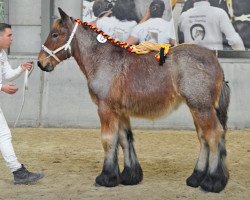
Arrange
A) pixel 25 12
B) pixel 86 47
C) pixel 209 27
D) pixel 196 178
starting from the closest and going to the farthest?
pixel 196 178 < pixel 86 47 < pixel 209 27 < pixel 25 12

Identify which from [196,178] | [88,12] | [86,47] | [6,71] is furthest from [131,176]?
[88,12]

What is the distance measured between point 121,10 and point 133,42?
2.45ft

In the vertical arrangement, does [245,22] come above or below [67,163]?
above

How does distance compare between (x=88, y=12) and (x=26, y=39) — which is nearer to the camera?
(x=88, y=12)

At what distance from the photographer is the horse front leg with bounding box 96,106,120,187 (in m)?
6.55

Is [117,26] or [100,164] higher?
[117,26]

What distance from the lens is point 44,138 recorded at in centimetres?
1008

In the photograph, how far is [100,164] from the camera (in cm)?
803

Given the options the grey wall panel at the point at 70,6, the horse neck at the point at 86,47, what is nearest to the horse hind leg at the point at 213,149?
the horse neck at the point at 86,47

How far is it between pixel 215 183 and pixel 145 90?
4.63 ft

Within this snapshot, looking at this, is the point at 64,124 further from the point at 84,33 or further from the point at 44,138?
the point at 84,33

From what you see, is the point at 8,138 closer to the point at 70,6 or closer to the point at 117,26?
the point at 117,26

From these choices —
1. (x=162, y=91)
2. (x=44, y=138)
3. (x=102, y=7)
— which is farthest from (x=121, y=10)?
(x=162, y=91)

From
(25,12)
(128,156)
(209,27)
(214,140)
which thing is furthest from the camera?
(25,12)
